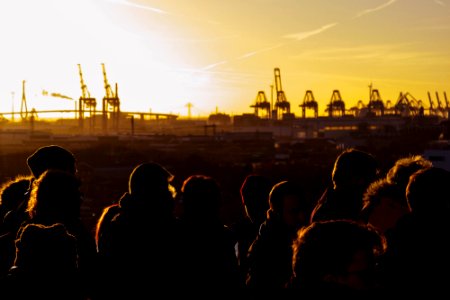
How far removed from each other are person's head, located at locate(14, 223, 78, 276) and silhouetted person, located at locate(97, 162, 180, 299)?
0.70 metres

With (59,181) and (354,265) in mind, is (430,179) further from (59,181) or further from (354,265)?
(59,181)

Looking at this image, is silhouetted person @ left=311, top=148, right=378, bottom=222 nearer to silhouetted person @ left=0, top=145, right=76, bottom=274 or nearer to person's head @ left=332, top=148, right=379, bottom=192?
person's head @ left=332, top=148, right=379, bottom=192

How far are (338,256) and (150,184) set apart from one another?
4.42ft

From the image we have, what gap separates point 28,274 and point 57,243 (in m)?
0.15

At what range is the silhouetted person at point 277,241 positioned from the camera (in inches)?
131

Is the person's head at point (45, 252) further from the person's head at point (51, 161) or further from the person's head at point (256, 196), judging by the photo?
the person's head at point (256, 196)

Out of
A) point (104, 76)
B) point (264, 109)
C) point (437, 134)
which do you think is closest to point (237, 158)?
point (437, 134)

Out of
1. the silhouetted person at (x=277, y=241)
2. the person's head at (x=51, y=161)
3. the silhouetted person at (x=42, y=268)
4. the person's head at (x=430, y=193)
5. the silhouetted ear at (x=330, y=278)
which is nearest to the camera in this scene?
the silhouetted ear at (x=330, y=278)

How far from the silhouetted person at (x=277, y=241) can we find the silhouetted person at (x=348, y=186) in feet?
0.79

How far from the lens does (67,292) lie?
2.30 meters

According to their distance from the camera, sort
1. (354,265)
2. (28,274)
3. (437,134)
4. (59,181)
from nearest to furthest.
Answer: (354,265)
(28,274)
(59,181)
(437,134)

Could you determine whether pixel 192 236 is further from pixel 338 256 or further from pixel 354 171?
pixel 338 256

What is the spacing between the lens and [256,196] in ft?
13.0

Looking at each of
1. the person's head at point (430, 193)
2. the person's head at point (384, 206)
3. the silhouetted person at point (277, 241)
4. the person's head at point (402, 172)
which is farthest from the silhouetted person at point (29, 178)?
the person's head at point (430, 193)
